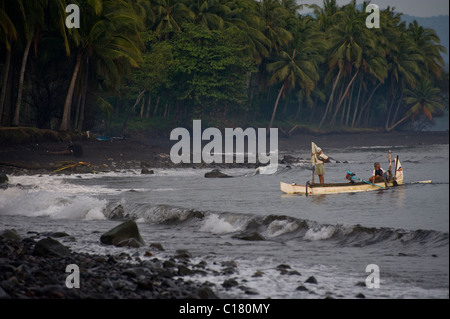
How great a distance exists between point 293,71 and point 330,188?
48.0 m

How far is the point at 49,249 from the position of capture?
Answer: 12.9 metres

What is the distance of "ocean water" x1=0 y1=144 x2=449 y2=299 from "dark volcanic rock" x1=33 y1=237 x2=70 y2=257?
107 centimetres

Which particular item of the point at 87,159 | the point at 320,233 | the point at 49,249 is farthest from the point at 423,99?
the point at 49,249

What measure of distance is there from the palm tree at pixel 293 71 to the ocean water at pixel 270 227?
40.8 meters

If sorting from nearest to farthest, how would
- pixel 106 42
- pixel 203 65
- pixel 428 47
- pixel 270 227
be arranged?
1. pixel 270 227
2. pixel 106 42
3. pixel 203 65
4. pixel 428 47

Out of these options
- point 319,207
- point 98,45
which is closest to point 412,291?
point 319,207

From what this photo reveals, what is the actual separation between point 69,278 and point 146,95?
56961 millimetres

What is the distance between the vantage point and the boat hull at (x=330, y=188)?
79.0ft

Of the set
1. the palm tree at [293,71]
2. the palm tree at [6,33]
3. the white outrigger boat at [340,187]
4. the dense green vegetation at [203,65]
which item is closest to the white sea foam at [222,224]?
the white outrigger boat at [340,187]

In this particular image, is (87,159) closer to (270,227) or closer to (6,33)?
(6,33)

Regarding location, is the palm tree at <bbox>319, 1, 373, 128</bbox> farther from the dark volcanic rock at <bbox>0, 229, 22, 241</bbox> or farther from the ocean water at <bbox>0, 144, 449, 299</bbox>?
the dark volcanic rock at <bbox>0, 229, 22, 241</bbox>

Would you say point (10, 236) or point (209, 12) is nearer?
point (10, 236)

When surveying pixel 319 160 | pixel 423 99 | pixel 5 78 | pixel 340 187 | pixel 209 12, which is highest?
pixel 209 12
